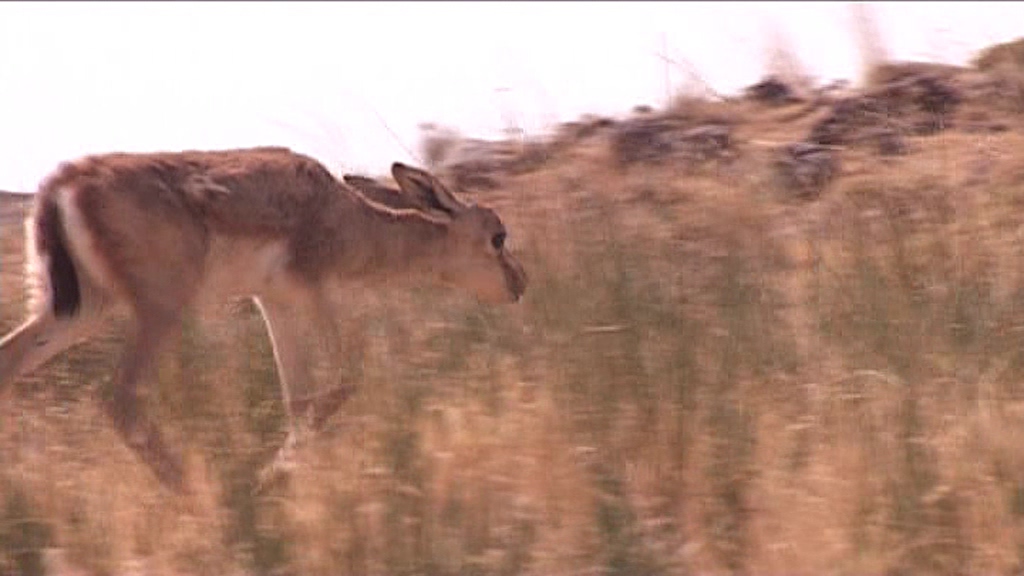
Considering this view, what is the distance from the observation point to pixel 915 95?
17297 mm

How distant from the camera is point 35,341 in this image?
9.74 metres

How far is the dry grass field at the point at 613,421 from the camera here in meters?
7.23

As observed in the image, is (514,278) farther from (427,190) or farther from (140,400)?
(140,400)

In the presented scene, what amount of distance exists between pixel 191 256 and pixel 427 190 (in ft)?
6.67

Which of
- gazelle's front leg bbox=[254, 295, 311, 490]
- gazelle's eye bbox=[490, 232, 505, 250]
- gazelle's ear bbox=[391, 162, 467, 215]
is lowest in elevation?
gazelle's front leg bbox=[254, 295, 311, 490]

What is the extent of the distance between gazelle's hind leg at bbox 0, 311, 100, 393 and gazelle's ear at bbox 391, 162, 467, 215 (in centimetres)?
215

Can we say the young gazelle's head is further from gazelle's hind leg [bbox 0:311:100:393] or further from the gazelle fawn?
gazelle's hind leg [bbox 0:311:100:393]

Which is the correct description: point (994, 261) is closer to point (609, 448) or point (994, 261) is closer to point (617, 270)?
point (617, 270)

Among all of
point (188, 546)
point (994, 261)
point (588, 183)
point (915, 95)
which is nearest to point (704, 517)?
point (188, 546)

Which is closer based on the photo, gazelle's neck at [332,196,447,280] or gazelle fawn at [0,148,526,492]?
gazelle fawn at [0,148,526,492]

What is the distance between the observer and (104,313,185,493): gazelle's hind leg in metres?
8.55

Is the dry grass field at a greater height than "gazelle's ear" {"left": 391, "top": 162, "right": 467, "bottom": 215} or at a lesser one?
lesser

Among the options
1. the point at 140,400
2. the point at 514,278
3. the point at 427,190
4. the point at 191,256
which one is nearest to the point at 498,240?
the point at 427,190

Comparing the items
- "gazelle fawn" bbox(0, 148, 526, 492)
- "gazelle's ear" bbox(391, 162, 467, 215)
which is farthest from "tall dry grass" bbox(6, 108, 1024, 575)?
"gazelle's ear" bbox(391, 162, 467, 215)
